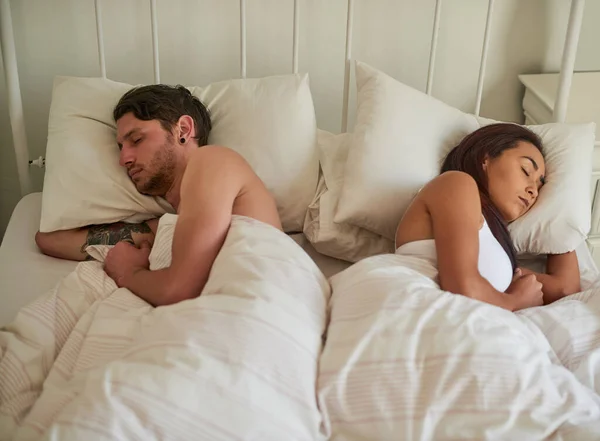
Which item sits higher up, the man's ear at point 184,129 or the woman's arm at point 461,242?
the man's ear at point 184,129

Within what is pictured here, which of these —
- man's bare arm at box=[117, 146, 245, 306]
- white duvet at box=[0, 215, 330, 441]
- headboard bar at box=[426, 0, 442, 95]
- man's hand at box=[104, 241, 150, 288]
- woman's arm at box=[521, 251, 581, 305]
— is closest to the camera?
white duvet at box=[0, 215, 330, 441]

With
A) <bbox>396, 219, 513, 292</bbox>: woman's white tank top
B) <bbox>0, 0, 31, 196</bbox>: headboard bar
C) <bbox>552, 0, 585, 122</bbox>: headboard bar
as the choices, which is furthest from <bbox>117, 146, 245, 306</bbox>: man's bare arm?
<bbox>552, 0, 585, 122</bbox>: headboard bar

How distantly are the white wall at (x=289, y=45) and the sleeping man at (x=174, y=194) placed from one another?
1.15 ft

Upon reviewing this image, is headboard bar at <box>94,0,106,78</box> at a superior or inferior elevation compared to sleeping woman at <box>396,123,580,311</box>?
superior

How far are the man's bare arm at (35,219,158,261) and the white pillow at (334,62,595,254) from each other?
0.46 metres

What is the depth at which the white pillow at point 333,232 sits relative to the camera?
1.58 meters

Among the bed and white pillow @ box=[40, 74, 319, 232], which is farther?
white pillow @ box=[40, 74, 319, 232]

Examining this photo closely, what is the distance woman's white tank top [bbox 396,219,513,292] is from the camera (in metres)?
1.36

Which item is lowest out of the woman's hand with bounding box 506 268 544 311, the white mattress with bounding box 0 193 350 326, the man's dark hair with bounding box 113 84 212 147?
the white mattress with bounding box 0 193 350 326

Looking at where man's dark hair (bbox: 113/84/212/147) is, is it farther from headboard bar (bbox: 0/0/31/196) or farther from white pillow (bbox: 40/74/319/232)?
headboard bar (bbox: 0/0/31/196)

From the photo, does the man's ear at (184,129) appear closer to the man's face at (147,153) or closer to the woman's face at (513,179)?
the man's face at (147,153)

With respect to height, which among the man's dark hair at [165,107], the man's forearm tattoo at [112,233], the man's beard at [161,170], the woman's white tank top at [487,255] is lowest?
the man's forearm tattoo at [112,233]

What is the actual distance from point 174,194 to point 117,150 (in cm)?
19

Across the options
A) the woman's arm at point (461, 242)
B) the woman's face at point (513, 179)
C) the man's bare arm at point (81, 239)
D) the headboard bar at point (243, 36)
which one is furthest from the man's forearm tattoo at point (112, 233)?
the woman's face at point (513, 179)
